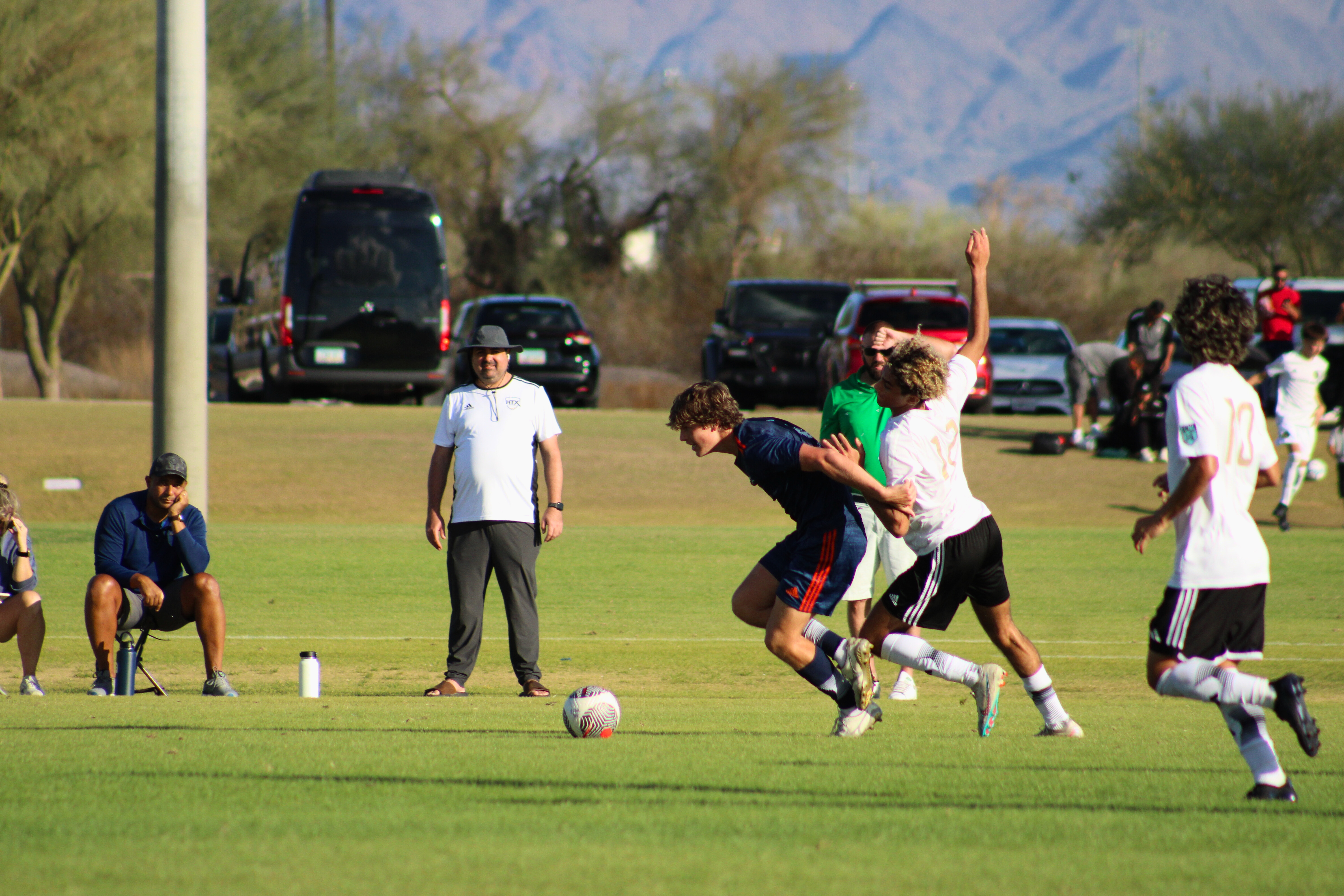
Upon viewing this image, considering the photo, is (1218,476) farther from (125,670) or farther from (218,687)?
(125,670)

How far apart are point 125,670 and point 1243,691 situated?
594 centimetres

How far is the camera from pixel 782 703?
802 centimetres

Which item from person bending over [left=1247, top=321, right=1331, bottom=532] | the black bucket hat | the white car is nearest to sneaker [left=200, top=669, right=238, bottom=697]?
the black bucket hat

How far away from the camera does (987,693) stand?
607 cm

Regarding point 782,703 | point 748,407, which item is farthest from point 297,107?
point 782,703

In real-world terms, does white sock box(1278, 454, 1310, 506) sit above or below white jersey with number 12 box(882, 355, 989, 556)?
below

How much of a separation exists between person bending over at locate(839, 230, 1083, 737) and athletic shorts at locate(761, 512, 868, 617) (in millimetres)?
194

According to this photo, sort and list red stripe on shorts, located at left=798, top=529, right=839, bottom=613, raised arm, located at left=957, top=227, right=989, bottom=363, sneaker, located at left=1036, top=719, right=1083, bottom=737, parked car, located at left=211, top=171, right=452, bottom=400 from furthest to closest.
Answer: parked car, located at left=211, top=171, right=452, bottom=400 → raised arm, located at left=957, top=227, right=989, bottom=363 → sneaker, located at left=1036, top=719, right=1083, bottom=737 → red stripe on shorts, located at left=798, top=529, right=839, bottom=613

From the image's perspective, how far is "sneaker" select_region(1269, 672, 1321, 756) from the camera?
183 inches

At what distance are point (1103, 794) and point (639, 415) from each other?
692 inches

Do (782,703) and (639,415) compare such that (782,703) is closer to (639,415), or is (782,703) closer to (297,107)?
(639,415)

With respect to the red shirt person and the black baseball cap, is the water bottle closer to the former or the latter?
the black baseball cap

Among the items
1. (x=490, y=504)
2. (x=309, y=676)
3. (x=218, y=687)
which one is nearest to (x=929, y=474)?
(x=490, y=504)

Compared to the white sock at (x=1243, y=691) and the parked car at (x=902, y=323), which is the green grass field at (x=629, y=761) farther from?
the parked car at (x=902, y=323)
